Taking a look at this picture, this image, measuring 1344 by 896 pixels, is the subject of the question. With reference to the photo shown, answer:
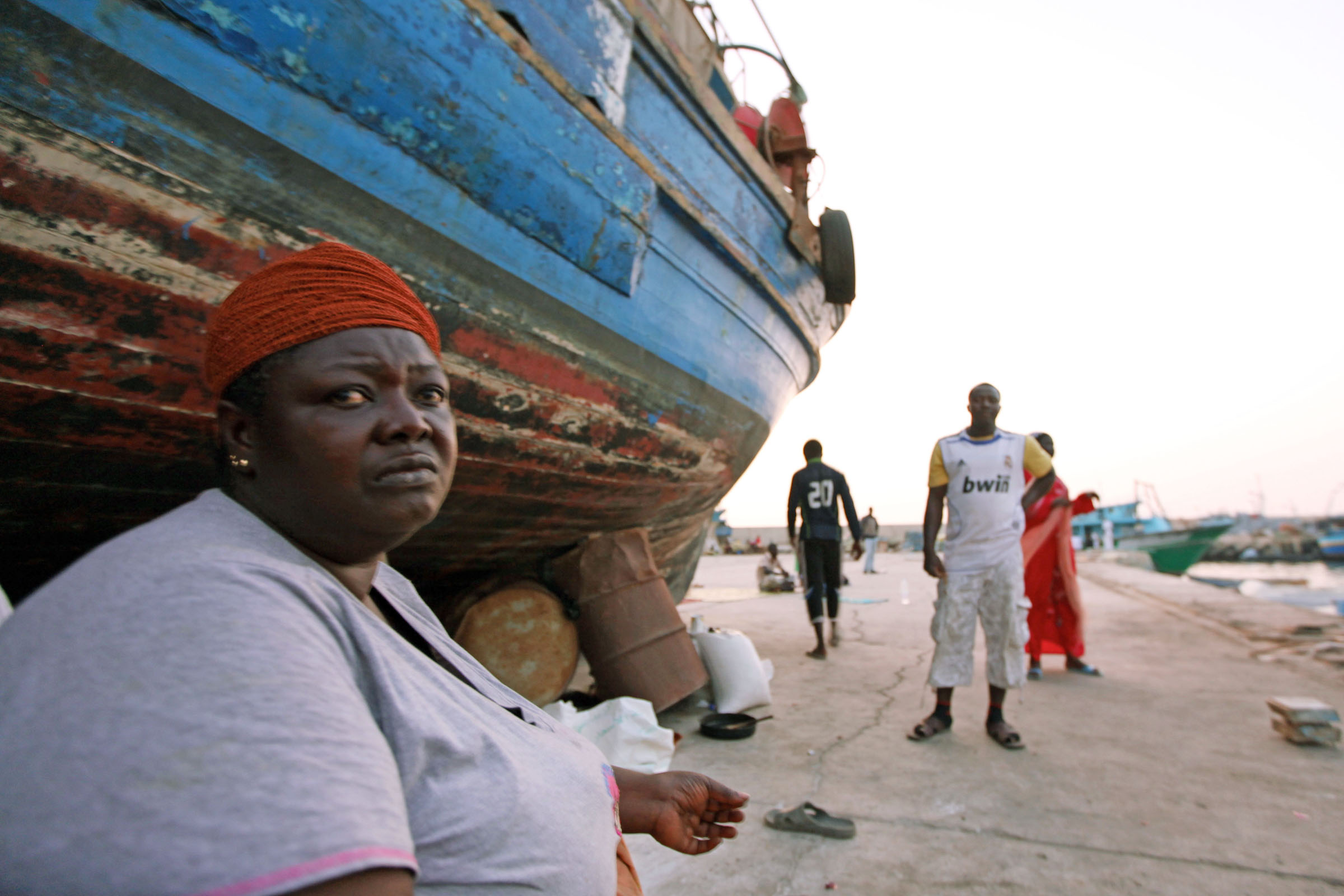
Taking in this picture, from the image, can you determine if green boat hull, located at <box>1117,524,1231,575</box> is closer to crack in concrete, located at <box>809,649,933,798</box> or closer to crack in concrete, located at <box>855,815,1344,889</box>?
crack in concrete, located at <box>809,649,933,798</box>

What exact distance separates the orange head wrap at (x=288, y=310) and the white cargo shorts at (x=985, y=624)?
8.75 feet

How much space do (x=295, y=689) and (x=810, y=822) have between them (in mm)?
1751

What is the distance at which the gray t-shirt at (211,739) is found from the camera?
1.30ft

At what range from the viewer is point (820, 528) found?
184 inches

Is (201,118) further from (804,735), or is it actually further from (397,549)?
(804,735)

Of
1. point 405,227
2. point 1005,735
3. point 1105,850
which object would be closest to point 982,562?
point 1005,735

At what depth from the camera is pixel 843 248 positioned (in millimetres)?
4191

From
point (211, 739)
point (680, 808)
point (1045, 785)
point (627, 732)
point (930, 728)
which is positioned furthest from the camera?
point (930, 728)

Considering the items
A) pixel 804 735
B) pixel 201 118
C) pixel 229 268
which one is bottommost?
pixel 804 735

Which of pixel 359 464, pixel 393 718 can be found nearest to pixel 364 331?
pixel 359 464

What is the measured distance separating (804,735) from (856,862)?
1.06m

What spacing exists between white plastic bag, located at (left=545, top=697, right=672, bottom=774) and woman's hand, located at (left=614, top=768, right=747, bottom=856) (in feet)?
4.11

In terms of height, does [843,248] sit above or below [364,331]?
above

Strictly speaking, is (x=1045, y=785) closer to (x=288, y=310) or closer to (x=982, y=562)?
(x=982, y=562)
